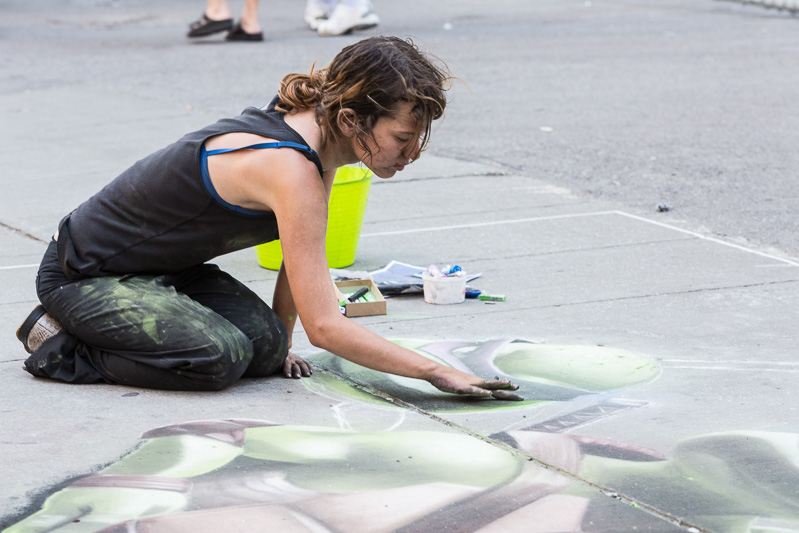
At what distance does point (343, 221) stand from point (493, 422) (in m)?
1.69

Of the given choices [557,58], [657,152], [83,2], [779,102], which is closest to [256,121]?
[657,152]

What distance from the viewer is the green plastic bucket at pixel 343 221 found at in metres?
4.21

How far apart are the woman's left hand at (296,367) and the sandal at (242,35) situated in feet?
32.3

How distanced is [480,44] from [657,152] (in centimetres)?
588

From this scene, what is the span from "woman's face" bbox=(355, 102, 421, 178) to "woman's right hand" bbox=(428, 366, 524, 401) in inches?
22.3

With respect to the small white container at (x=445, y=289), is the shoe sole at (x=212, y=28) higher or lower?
higher

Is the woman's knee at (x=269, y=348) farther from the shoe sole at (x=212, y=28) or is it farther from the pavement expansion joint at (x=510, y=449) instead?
the shoe sole at (x=212, y=28)

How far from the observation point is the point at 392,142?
8.90 ft

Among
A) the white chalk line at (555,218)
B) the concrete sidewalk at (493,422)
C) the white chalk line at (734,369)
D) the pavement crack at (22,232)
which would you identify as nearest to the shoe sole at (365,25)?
the white chalk line at (555,218)

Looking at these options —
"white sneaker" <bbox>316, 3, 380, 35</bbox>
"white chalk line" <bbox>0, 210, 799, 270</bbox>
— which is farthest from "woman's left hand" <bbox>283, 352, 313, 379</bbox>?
"white sneaker" <bbox>316, 3, 380, 35</bbox>

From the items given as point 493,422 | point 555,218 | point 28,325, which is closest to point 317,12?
point 555,218

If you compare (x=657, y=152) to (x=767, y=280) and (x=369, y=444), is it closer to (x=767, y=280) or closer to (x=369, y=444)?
(x=767, y=280)

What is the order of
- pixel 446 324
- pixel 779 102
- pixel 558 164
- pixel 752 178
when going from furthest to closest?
1. pixel 779 102
2. pixel 558 164
3. pixel 752 178
4. pixel 446 324

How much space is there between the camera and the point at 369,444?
104 inches
